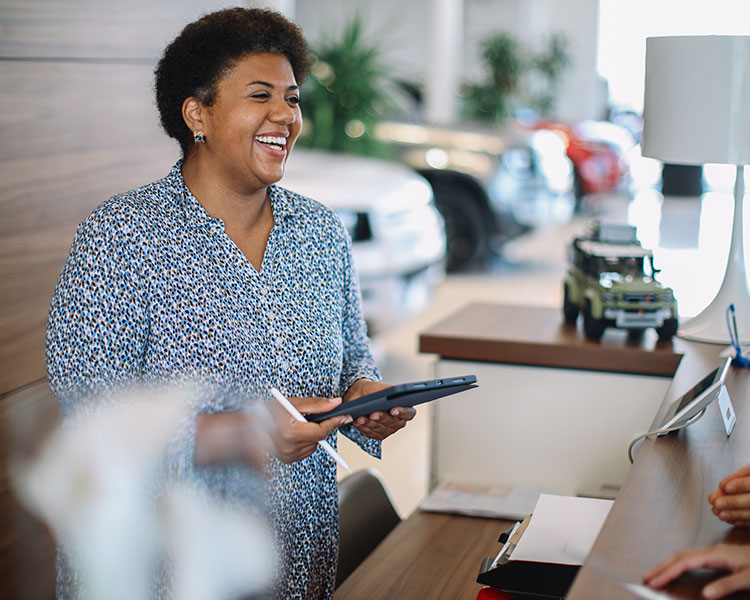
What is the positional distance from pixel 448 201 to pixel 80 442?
5897mm

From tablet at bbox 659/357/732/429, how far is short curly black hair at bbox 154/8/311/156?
102 cm

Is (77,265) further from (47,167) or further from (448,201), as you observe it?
(448,201)

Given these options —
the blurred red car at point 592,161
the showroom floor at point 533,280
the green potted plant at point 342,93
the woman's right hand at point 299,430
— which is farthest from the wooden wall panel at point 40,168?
the blurred red car at point 592,161

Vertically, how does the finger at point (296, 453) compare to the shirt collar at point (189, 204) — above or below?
below

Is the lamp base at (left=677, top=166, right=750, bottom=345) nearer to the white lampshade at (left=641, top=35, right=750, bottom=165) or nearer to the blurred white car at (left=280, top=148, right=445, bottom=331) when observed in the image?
the white lampshade at (left=641, top=35, right=750, bottom=165)

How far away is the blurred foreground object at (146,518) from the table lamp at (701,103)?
1.48 meters

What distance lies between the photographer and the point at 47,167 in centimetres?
197

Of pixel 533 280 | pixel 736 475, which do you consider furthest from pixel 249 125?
pixel 533 280

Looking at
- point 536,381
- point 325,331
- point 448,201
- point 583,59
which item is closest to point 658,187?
point 583,59

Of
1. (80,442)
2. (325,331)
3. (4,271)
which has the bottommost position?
(80,442)

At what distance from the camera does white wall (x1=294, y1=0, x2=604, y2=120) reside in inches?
617

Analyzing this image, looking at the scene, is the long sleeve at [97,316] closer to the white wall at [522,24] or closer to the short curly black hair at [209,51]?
the short curly black hair at [209,51]

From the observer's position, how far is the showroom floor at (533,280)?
13.7 ft

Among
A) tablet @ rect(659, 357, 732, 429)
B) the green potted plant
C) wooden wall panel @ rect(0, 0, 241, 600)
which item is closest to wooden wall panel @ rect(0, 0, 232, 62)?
wooden wall panel @ rect(0, 0, 241, 600)
